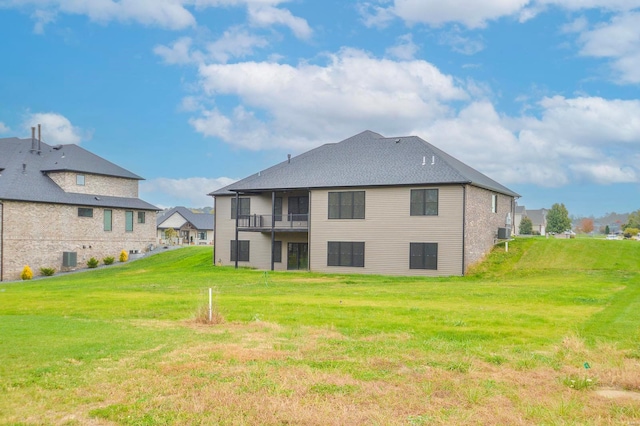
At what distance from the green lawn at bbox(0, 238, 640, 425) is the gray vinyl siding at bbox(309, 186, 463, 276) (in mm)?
11393

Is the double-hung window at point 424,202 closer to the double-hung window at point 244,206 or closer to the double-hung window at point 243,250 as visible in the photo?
the double-hung window at point 244,206

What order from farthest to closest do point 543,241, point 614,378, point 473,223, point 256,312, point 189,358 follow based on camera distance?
1. point 543,241
2. point 473,223
3. point 256,312
4. point 189,358
5. point 614,378

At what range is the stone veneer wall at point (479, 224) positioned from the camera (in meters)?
33.2

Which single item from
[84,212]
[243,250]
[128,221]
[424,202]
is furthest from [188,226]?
[424,202]

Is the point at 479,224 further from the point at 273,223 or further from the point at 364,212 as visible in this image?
the point at 273,223

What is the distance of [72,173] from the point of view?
4691cm

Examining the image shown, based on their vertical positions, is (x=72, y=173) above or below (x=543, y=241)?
above

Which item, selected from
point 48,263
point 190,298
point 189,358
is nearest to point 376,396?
point 189,358

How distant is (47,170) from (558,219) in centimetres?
6984

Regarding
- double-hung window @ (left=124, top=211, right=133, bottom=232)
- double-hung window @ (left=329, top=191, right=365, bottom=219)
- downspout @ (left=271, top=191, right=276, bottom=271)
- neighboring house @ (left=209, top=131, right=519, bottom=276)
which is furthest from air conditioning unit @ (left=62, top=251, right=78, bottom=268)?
double-hung window @ (left=329, top=191, right=365, bottom=219)

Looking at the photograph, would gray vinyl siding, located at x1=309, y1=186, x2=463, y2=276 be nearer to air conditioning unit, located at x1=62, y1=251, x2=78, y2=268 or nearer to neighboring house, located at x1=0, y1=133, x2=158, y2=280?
air conditioning unit, located at x1=62, y1=251, x2=78, y2=268

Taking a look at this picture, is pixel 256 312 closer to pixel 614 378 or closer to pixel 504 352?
pixel 504 352

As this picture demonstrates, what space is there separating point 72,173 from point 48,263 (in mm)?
7442

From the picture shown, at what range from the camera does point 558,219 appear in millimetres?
88125
